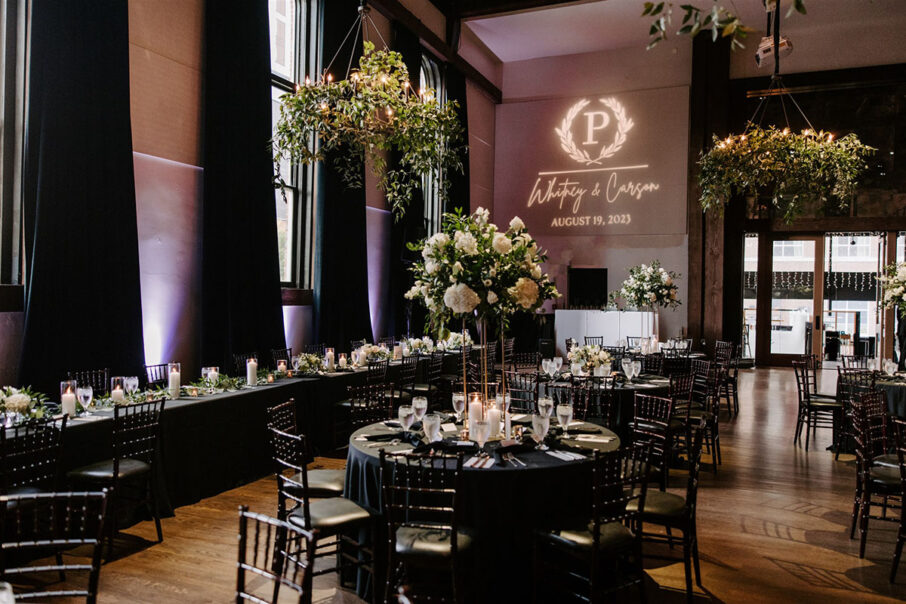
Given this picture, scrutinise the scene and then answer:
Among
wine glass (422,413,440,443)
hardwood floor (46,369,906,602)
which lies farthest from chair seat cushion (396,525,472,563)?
hardwood floor (46,369,906,602)

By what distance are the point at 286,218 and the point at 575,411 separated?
525cm

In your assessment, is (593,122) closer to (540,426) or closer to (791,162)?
(791,162)

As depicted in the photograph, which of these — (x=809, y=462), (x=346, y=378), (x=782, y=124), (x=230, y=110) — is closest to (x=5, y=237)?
(x=230, y=110)

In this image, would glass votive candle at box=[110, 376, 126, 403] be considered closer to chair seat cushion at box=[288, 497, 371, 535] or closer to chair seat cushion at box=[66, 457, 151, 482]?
chair seat cushion at box=[66, 457, 151, 482]

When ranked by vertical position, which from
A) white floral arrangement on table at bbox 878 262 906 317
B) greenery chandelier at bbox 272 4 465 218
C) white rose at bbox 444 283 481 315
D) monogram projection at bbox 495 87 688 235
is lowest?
white rose at bbox 444 283 481 315

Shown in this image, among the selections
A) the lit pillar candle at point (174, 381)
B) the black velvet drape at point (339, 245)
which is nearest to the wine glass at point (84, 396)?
the lit pillar candle at point (174, 381)

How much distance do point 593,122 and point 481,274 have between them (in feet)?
39.7

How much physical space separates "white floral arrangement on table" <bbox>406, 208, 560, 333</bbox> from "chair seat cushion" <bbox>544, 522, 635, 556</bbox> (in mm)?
1194

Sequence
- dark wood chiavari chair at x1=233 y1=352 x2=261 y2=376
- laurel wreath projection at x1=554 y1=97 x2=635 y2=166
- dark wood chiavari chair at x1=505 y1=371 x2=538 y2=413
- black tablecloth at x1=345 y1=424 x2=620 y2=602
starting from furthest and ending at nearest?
laurel wreath projection at x1=554 y1=97 x2=635 y2=166 → dark wood chiavari chair at x1=233 y1=352 x2=261 y2=376 → dark wood chiavari chair at x1=505 y1=371 x2=538 y2=413 → black tablecloth at x1=345 y1=424 x2=620 y2=602

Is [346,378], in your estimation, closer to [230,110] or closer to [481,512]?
[230,110]

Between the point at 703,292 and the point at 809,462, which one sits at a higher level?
the point at 703,292

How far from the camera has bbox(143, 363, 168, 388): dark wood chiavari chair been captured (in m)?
5.93

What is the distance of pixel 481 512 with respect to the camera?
323 centimetres

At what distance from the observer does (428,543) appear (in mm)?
3072
